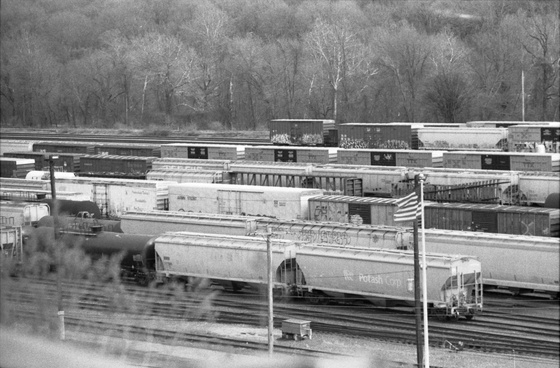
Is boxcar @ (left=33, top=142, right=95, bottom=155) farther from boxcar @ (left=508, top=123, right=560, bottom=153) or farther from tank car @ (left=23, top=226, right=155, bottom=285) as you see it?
tank car @ (left=23, top=226, right=155, bottom=285)

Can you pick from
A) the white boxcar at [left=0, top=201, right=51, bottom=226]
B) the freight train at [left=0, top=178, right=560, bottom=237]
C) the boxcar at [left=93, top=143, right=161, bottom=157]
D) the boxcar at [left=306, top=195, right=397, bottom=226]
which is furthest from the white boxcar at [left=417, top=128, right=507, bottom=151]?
the white boxcar at [left=0, top=201, right=51, bottom=226]

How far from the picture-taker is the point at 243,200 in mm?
21297

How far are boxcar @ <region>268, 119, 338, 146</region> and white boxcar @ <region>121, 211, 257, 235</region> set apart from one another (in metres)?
13.2

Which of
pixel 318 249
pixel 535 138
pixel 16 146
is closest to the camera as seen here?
pixel 318 249

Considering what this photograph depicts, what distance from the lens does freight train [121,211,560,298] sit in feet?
45.4

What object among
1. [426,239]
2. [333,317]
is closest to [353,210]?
[426,239]

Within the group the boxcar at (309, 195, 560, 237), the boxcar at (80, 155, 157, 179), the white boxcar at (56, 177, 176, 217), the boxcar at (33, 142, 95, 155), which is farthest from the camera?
the boxcar at (33, 142, 95, 155)

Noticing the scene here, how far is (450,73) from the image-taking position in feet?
110

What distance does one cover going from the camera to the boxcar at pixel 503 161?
23516mm

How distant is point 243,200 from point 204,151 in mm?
9305

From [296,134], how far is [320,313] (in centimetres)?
1994

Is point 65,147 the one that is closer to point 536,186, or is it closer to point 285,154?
point 285,154

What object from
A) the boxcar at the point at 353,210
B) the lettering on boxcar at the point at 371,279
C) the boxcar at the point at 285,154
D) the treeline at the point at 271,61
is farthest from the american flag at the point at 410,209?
the boxcar at the point at 285,154

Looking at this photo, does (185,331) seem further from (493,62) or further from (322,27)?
(493,62)
